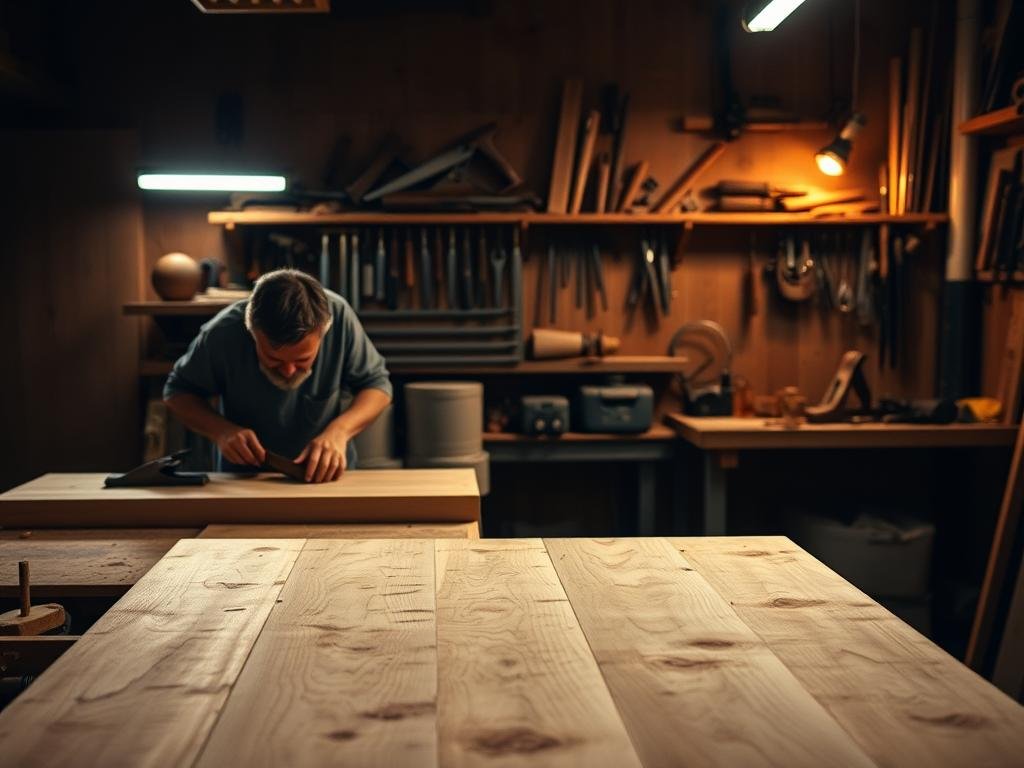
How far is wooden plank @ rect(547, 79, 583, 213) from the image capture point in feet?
15.4

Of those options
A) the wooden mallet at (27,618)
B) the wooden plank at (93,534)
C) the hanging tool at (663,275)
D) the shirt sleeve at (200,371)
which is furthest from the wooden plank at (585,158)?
the wooden mallet at (27,618)

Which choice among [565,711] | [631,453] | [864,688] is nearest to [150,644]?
[565,711]

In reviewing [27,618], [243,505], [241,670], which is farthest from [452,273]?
[241,670]

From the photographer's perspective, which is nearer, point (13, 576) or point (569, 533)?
point (13, 576)

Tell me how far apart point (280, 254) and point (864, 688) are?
4.01m

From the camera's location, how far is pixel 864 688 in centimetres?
122

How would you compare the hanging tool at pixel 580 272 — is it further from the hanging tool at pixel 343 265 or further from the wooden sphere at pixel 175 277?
the wooden sphere at pixel 175 277

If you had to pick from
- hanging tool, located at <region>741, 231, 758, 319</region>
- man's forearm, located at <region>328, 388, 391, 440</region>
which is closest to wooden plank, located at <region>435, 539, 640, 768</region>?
man's forearm, located at <region>328, 388, 391, 440</region>

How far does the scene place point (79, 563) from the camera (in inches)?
87.6

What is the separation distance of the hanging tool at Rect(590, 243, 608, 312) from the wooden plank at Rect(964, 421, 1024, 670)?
1.92 metres

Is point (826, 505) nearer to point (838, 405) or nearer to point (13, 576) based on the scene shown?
point (838, 405)

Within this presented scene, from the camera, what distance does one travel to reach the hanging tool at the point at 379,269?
4.66 meters

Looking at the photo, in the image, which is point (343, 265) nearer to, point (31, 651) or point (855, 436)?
point (855, 436)

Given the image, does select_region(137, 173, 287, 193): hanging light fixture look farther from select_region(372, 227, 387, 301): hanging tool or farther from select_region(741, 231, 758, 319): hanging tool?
select_region(741, 231, 758, 319): hanging tool
